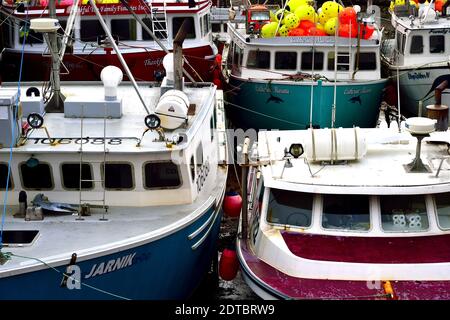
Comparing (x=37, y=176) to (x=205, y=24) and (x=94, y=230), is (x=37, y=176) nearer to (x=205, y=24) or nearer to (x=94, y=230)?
(x=94, y=230)

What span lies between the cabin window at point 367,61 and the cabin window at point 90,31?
6.02 meters

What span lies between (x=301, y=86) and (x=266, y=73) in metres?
1.12

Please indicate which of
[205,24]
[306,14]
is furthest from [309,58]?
[205,24]

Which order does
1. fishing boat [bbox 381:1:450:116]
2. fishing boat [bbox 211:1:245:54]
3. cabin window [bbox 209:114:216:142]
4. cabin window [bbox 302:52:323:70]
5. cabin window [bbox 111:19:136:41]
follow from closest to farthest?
cabin window [bbox 209:114:216:142], cabin window [bbox 302:52:323:70], cabin window [bbox 111:19:136:41], fishing boat [bbox 381:1:450:116], fishing boat [bbox 211:1:245:54]

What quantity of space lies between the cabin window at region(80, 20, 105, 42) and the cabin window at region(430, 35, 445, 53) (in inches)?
314

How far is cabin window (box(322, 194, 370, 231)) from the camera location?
11094mm

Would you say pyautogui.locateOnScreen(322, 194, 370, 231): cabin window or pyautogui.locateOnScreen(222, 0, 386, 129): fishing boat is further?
pyautogui.locateOnScreen(222, 0, 386, 129): fishing boat

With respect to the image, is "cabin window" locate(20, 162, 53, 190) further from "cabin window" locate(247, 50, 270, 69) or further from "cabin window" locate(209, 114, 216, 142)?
"cabin window" locate(247, 50, 270, 69)

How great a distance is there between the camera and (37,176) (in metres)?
11.9

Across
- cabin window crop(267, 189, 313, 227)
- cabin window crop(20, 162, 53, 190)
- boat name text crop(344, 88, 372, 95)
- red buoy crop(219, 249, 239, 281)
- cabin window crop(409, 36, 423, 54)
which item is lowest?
red buoy crop(219, 249, 239, 281)

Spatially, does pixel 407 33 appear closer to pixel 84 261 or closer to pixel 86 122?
pixel 86 122

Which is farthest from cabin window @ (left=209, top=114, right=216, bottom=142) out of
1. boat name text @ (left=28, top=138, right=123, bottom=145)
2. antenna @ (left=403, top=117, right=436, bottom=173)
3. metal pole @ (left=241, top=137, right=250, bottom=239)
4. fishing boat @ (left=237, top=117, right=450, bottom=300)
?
antenna @ (left=403, top=117, right=436, bottom=173)

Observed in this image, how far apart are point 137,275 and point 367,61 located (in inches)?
436

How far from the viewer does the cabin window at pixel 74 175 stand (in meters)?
11.9
